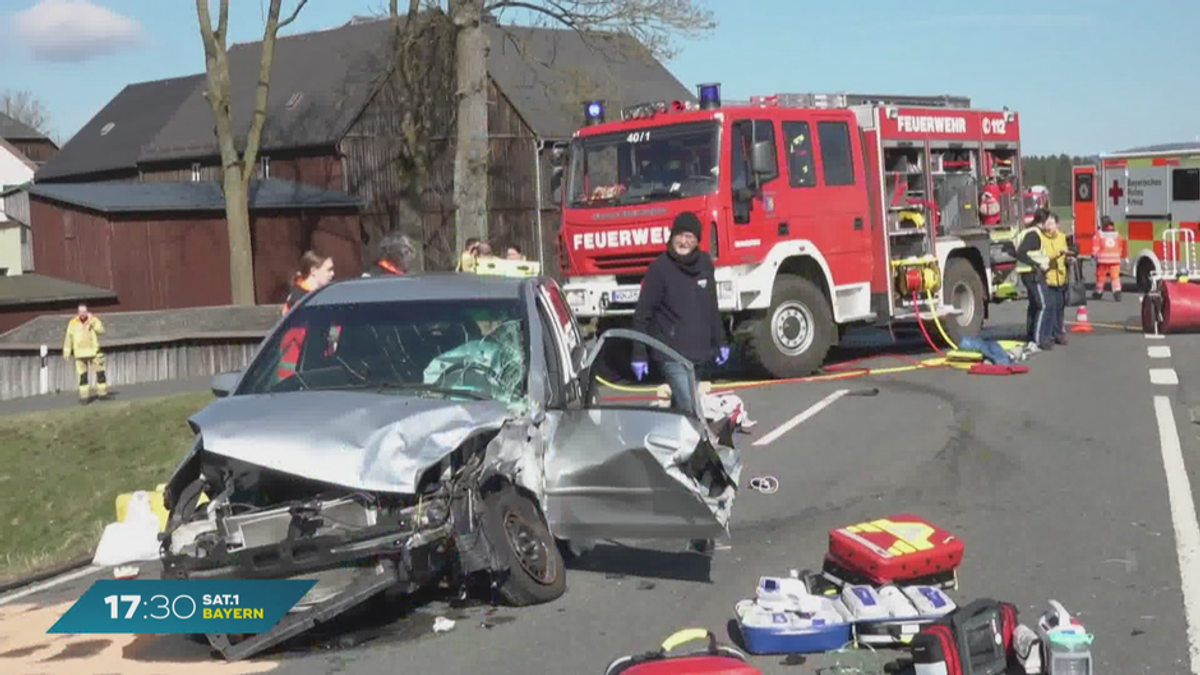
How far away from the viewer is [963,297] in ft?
64.9

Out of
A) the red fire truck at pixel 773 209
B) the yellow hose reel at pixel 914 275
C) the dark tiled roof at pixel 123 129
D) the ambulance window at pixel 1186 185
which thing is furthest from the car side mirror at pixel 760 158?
the dark tiled roof at pixel 123 129

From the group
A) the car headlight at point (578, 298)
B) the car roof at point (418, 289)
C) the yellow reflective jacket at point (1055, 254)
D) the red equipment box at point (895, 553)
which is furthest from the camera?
the yellow reflective jacket at point (1055, 254)

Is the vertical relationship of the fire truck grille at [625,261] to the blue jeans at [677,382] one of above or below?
above

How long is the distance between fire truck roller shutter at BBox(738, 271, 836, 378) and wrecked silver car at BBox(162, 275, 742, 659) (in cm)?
767

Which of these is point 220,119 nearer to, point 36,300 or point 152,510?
point 36,300

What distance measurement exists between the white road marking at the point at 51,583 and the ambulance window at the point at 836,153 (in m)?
9.88

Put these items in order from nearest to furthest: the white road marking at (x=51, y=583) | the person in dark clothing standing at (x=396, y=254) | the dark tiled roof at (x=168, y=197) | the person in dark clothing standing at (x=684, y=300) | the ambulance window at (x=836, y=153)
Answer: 1. the white road marking at (x=51, y=583)
2. the person in dark clothing standing at (x=684, y=300)
3. the person in dark clothing standing at (x=396, y=254)
4. the ambulance window at (x=836, y=153)
5. the dark tiled roof at (x=168, y=197)

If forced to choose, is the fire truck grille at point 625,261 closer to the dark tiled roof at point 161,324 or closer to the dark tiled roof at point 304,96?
the dark tiled roof at point 161,324

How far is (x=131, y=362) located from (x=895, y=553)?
66.7 feet

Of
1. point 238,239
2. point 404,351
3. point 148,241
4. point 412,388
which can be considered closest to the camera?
point 412,388

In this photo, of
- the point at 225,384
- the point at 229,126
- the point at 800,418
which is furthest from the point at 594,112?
the point at 229,126

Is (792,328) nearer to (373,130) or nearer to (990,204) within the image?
(990,204)

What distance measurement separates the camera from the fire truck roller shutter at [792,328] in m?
16.1

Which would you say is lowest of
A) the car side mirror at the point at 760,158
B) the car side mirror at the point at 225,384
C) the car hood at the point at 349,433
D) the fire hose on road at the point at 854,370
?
the fire hose on road at the point at 854,370
